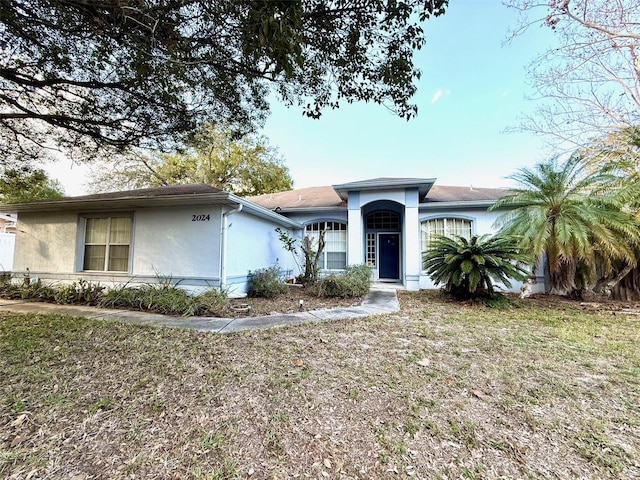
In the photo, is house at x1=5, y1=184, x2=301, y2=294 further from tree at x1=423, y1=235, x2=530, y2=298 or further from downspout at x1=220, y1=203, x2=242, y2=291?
tree at x1=423, y1=235, x2=530, y2=298

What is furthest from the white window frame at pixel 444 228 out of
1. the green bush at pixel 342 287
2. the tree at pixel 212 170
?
the tree at pixel 212 170

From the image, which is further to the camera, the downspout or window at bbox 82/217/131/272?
window at bbox 82/217/131/272

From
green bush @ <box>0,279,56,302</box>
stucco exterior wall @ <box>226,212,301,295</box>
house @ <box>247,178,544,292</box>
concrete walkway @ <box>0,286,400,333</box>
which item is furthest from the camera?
house @ <box>247,178,544,292</box>

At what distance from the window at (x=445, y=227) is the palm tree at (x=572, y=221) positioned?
6.20ft

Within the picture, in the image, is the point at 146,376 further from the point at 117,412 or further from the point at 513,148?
the point at 513,148

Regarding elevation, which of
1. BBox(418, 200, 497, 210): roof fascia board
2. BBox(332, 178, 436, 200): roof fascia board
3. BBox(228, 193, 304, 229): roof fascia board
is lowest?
BBox(228, 193, 304, 229): roof fascia board

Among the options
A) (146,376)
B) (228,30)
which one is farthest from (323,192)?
(146,376)

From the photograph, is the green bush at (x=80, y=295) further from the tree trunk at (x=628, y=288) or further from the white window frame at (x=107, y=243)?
the tree trunk at (x=628, y=288)

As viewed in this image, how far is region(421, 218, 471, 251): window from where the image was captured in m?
10.9

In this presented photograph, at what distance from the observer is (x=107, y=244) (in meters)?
8.46

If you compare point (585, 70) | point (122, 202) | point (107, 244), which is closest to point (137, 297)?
point (122, 202)

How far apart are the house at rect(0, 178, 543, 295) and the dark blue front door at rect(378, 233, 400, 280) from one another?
0.14 ft

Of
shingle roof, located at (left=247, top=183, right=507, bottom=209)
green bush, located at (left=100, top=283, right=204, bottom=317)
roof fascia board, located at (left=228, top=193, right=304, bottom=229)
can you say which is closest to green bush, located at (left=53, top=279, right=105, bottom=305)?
green bush, located at (left=100, top=283, right=204, bottom=317)

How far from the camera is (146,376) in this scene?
3121 mm
